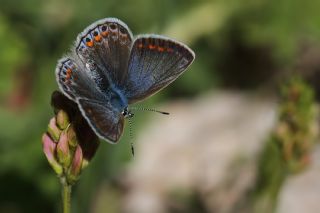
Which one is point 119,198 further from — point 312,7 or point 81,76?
point 81,76

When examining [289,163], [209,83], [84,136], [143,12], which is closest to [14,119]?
[143,12]

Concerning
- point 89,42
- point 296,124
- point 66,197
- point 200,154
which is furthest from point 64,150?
point 200,154

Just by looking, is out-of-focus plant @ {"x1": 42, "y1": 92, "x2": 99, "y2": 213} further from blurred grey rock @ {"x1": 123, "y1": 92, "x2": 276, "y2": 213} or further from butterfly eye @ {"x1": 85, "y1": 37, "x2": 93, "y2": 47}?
blurred grey rock @ {"x1": 123, "y1": 92, "x2": 276, "y2": 213}

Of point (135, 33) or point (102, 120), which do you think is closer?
point (102, 120)

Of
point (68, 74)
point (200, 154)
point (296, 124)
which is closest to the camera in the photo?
point (68, 74)

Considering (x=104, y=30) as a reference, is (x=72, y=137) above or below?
below

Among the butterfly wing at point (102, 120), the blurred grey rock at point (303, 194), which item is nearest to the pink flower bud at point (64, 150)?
the butterfly wing at point (102, 120)

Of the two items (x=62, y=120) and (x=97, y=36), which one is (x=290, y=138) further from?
(x=62, y=120)
